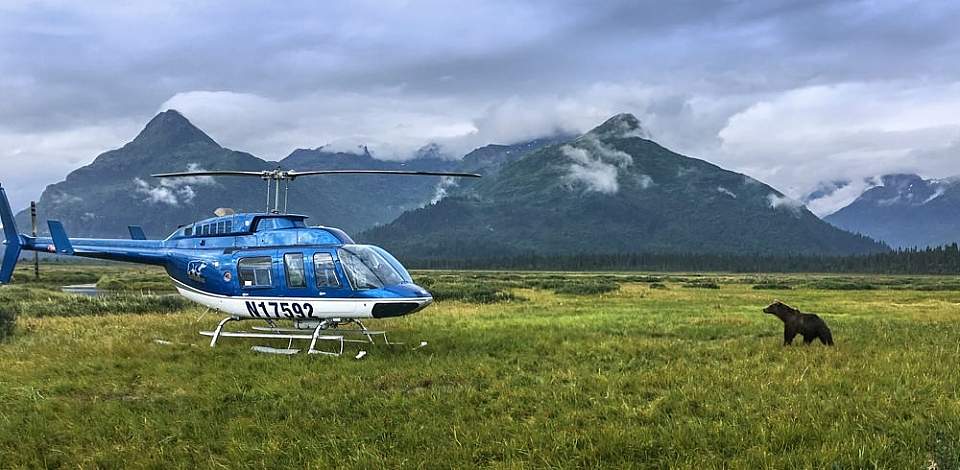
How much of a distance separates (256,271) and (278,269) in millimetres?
709

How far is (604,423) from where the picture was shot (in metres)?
8.26

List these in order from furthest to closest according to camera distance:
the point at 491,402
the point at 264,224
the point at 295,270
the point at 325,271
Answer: the point at 264,224 → the point at 295,270 → the point at 325,271 → the point at 491,402

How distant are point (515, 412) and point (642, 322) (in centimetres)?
1305

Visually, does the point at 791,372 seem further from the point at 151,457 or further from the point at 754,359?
the point at 151,457

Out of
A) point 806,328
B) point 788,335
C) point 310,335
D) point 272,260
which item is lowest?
point 310,335

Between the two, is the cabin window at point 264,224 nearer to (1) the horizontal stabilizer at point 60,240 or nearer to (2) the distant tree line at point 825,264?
(1) the horizontal stabilizer at point 60,240

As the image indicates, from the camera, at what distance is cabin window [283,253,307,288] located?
1532cm

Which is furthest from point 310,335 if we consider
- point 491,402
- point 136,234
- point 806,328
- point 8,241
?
point 806,328

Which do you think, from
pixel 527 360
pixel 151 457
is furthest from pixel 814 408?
pixel 151 457

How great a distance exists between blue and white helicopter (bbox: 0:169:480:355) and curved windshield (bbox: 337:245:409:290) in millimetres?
24

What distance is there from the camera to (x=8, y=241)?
59.2ft

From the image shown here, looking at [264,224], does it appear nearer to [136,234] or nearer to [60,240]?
[136,234]

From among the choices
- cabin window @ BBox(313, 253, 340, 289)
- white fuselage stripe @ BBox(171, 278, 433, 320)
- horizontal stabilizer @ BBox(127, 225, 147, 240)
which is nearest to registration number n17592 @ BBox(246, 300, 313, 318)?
white fuselage stripe @ BBox(171, 278, 433, 320)

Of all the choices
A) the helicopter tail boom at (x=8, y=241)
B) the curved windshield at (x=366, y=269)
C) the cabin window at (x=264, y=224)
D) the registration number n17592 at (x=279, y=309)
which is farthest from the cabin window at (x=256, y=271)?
the helicopter tail boom at (x=8, y=241)
